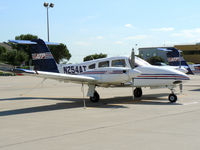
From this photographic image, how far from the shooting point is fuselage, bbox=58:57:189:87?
14.5 m

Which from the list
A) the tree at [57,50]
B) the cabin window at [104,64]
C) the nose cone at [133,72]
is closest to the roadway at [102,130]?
the nose cone at [133,72]

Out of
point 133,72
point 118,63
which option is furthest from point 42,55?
point 133,72

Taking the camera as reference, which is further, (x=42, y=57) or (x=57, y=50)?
(x=57, y=50)

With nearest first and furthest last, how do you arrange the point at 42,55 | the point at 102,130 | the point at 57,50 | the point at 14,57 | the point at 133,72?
the point at 102,130, the point at 133,72, the point at 42,55, the point at 14,57, the point at 57,50

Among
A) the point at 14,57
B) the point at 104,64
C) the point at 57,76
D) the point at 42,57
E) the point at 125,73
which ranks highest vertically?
the point at 14,57

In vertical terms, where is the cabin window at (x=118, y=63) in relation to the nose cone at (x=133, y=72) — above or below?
above

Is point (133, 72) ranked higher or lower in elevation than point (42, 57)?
lower

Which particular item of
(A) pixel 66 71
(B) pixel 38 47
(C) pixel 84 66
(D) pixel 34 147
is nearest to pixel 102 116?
(D) pixel 34 147

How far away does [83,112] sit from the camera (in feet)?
40.4

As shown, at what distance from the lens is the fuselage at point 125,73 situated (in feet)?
47.6

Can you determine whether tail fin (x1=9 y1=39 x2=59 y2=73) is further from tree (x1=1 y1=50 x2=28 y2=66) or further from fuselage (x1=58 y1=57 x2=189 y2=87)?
tree (x1=1 y1=50 x2=28 y2=66)

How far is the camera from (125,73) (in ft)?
46.9

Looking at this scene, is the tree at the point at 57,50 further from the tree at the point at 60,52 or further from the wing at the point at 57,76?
the wing at the point at 57,76

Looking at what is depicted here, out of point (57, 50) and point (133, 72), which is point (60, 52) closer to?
point (57, 50)
